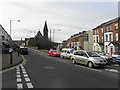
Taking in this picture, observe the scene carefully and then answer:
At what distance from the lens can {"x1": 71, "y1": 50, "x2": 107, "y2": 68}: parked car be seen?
19.6 m

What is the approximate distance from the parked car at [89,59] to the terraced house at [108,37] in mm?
30096

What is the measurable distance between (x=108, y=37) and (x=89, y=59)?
43.5 m

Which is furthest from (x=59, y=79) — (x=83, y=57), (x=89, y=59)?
(x=83, y=57)

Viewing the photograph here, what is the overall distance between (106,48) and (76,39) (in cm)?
4150

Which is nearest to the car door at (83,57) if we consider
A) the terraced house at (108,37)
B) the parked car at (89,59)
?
the parked car at (89,59)

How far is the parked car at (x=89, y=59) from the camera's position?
1964 centimetres

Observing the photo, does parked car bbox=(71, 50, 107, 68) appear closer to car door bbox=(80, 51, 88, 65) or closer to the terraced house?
car door bbox=(80, 51, 88, 65)

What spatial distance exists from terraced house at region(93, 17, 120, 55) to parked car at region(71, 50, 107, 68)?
1185 inches

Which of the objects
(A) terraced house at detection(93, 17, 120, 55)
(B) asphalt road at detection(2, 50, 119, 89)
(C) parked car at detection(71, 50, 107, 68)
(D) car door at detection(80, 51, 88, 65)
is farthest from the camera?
(A) terraced house at detection(93, 17, 120, 55)

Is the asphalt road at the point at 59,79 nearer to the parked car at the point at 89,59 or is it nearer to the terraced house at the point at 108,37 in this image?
the parked car at the point at 89,59

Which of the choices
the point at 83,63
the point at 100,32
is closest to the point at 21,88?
the point at 83,63

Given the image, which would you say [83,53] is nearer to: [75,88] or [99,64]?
[99,64]

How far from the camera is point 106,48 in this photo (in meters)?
63.1

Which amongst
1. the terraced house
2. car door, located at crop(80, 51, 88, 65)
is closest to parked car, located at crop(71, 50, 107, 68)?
car door, located at crop(80, 51, 88, 65)
